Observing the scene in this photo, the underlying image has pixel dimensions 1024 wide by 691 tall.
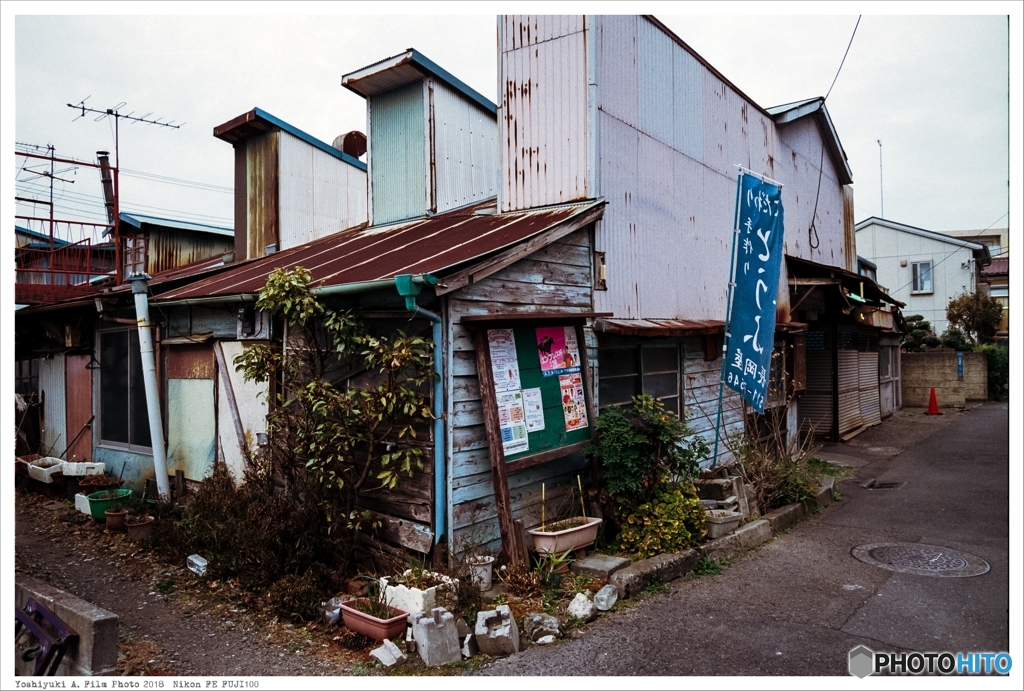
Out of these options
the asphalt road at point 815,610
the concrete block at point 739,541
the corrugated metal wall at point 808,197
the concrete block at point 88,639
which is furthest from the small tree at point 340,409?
the corrugated metal wall at point 808,197

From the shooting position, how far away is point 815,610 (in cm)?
551

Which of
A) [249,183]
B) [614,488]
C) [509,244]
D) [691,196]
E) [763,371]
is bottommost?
[614,488]

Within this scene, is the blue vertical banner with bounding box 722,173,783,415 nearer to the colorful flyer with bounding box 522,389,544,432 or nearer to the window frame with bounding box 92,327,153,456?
the colorful flyer with bounding box 522,389,544,432

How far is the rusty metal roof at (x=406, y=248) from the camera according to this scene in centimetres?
646

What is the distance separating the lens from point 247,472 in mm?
7484

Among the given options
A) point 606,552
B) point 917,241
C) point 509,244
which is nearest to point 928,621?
point 606,552

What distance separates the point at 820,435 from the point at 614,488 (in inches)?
413

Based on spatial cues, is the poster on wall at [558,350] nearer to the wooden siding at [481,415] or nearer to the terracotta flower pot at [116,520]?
the wooden siding at [481,415]

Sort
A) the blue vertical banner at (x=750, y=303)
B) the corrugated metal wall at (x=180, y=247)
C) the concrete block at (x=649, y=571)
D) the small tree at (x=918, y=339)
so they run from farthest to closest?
the small tree at (x=918, y=339)
the corrugated metal wall at (x=180, y=247)
the blue vertical banner at (x=750, y=303)
the concrete block at (x=649, y=571)

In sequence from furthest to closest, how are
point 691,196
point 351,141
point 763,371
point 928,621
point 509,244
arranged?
point 351,141, point 691,196, point 763,371, point 509,244, point 928,621

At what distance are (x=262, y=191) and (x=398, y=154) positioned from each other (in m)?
3.45

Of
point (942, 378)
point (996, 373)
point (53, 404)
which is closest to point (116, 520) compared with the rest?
point (53, 404)

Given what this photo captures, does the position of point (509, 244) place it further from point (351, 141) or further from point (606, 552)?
point (351, 141)

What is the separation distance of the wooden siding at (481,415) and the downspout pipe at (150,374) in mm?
4542
